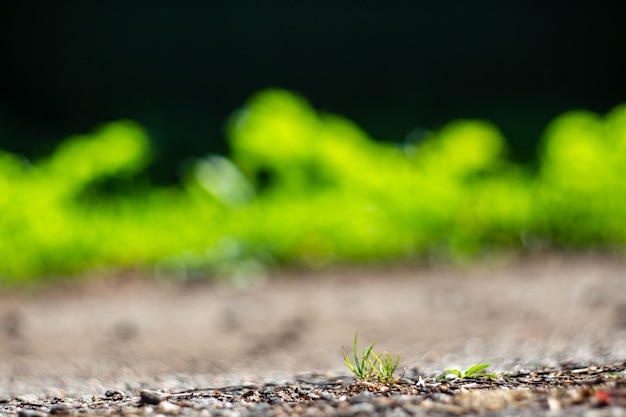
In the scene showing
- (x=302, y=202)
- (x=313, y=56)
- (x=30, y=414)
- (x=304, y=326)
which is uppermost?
(x=313, y=56)

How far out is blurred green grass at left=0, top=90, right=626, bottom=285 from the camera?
3686 mm

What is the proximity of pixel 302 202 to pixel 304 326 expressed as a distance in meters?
1.37

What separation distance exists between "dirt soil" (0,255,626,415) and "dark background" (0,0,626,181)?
3.36 meters

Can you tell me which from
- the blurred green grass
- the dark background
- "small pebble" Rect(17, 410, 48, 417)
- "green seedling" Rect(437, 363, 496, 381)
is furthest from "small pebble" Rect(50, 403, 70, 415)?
the dark background

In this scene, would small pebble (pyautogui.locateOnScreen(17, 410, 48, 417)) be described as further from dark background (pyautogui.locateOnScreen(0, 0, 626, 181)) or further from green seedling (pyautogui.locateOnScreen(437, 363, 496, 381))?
dark background (pyautogui.locateOnScreen(0, 0, 626, 181))

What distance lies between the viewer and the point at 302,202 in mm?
3979

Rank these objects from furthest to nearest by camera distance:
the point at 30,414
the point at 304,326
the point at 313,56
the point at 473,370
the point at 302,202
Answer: the point at 313,56 → the point at 302,202 → the point at 304,326 → the point at 473,370 → the point at 30,414

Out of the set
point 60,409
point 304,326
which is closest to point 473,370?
point 60,409

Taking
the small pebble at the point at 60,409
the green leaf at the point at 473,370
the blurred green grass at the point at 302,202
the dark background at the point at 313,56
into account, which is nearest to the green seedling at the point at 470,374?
the green leaf at the point at 473,370

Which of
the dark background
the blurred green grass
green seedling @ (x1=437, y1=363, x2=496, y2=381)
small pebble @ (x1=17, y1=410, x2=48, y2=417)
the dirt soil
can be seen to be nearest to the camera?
small pebble @ (x1=17, y1=410, x2=48, y2=417)

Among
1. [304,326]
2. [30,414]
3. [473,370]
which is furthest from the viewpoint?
[304,326]

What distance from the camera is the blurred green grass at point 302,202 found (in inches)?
145

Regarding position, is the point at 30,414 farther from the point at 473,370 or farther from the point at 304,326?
the point at 304,326

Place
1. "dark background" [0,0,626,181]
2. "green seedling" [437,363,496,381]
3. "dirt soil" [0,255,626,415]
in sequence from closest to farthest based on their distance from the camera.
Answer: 1. "green seedling" [437,363,496,381]
2. "dirt soil" [0,255,626,415]
3. "dark background" [0,0,626,181]
